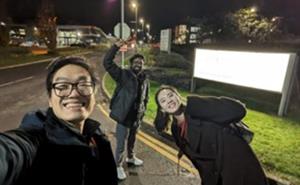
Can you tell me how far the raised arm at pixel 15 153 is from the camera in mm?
1325

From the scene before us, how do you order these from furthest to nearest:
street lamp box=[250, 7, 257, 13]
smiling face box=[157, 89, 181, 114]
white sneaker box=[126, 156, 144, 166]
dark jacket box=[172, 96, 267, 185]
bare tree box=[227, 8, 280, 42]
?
1. street lamp box=[250, 7, 257, 13]
2. bare tree box=[227, 8, 280, 42]
3. white sneaker box=[126, 156, 144, 166]
4. smiling face box=[157, 89, 181, 114]
5. dark jacket box=[172, 96, 267, 185]

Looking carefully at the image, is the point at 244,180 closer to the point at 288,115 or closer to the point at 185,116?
the point at 185,116

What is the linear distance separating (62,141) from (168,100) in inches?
64.3

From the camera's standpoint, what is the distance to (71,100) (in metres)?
1.78

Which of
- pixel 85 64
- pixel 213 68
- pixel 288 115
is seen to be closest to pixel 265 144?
pixel 288 115

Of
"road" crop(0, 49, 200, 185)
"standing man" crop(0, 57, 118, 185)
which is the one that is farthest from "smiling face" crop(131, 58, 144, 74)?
"standing man" crop(0, 57, 118, 185)

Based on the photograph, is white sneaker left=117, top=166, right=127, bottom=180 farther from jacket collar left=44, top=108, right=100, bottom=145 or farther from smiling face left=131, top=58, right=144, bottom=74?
jacket collar left=44, top=108, right=100, bottom=145

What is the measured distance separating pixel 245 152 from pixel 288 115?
24.8 ft

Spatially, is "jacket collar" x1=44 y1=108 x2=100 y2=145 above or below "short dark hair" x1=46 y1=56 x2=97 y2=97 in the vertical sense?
below

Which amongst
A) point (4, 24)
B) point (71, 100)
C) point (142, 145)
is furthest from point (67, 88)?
point (4, 24)

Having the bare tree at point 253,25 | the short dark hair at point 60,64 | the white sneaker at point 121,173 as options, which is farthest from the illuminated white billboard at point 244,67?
the bare tree at point 253,25

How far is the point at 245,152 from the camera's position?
259 cm

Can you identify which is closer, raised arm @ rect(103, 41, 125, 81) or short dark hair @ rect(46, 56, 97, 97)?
short dark hair @ rect(46, 56, 97, 97)

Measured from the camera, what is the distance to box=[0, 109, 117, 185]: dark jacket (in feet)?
4.51
